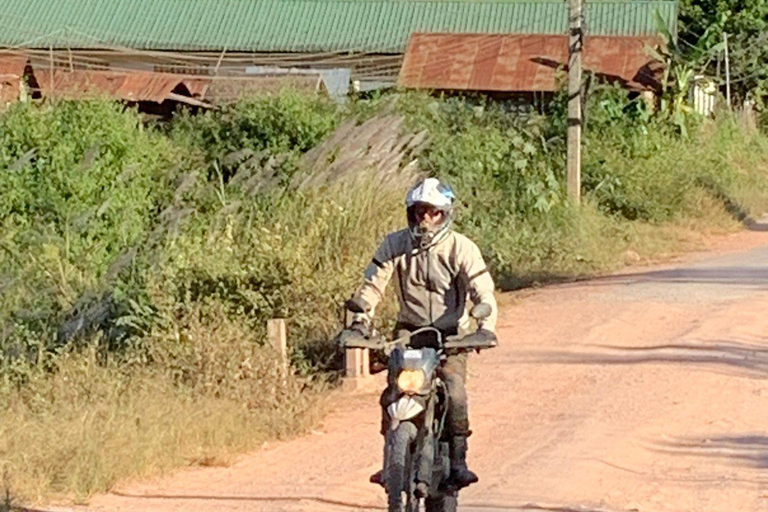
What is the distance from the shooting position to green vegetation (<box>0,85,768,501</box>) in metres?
10.5

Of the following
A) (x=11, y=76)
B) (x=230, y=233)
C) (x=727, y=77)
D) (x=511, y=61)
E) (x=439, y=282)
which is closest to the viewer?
(x=439, y=282)

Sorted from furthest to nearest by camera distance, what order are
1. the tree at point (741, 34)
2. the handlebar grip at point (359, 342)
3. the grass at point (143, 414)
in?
the tree at point (741, 34) → the grass at point (143, 414) → the handlebar grip at point (359, 342)

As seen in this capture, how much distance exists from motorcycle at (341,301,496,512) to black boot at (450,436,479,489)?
4 centimetres

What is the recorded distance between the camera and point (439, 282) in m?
7.45

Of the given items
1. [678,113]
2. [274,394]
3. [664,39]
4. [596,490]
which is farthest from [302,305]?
[664,39]

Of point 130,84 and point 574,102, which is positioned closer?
point 574,102

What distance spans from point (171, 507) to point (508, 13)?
38413mm

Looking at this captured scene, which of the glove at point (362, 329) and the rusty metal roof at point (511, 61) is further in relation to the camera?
the rusty metal roof at point (511, 61)

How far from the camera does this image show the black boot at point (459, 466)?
→ 7.33 metres

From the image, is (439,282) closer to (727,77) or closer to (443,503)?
(443,503)

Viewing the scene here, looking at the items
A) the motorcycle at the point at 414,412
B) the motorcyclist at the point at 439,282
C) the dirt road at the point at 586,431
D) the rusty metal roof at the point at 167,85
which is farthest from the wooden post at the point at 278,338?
the rusty metal roof at the point at 167,85

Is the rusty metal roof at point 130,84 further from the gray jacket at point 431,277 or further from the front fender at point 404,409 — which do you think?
the front fender at point 404,409

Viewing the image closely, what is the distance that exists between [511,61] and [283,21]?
1030 cm

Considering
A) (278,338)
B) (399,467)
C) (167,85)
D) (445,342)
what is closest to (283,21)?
(167,85)
